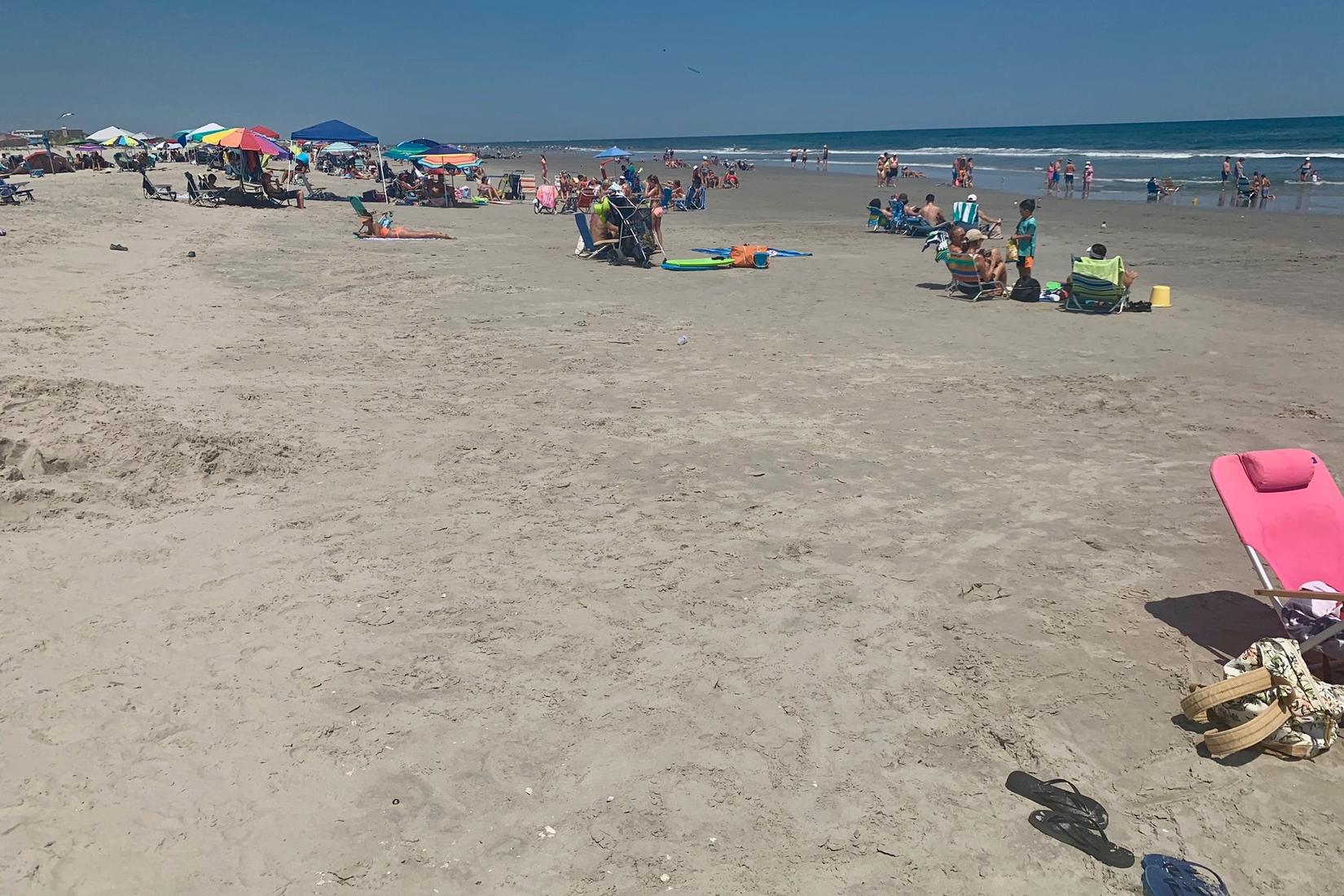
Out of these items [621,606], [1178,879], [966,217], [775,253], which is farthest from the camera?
[775,253]

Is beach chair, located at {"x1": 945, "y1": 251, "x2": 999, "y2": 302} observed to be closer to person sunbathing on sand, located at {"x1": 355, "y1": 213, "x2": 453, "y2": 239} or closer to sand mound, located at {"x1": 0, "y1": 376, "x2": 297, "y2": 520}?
sand mound, located at {"x1": 0, "y1": 376, "x2": 297, "y2": 520}

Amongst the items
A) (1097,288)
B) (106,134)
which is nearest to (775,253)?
(1097,288)

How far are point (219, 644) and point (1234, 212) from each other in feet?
81.3

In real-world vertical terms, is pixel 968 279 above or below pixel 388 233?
below

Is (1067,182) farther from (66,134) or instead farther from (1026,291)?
(66,134)

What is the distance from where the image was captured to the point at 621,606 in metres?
4.04

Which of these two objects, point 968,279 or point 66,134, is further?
point 66,134

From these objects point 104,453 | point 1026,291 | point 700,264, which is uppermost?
point 700,264

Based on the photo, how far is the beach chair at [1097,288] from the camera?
33.0 feet

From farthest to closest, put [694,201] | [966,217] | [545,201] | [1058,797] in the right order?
[694,201], [545,201], [966,217], [1058,797]

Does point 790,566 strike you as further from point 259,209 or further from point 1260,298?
point 259,209

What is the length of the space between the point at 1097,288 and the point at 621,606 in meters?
8.59

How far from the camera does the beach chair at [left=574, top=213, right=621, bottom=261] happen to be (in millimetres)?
14516

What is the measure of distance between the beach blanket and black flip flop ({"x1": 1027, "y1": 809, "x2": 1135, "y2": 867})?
41.4ft
